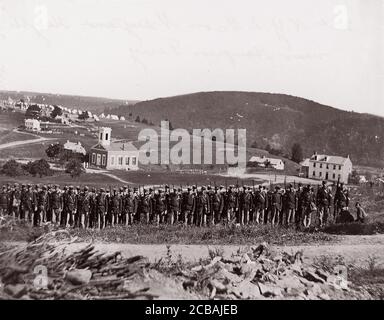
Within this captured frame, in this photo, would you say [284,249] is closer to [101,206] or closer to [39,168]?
[101,206]

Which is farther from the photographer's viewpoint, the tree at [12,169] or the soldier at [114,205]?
the soldier at [114,205]

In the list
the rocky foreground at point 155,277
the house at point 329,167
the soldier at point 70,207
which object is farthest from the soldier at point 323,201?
the soldier at point 70,207

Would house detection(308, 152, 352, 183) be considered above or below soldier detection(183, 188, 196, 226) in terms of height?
above

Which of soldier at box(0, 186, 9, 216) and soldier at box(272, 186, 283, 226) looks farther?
soldier at box(272, 186, 283, 226)

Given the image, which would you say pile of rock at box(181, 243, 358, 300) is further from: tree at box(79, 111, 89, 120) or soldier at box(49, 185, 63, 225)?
tree at box(79, 111, 89, 120)

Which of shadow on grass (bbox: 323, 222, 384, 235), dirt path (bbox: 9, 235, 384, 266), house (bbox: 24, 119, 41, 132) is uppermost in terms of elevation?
house (bbox: 24, 119, 41, 132)

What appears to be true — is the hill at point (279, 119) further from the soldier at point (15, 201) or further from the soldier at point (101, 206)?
the soldier at point (15, 201)


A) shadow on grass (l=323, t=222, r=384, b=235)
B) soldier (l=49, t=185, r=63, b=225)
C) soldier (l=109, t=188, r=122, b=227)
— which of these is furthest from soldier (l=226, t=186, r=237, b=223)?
soldier (l=49, t=185, r=63, b=225)
